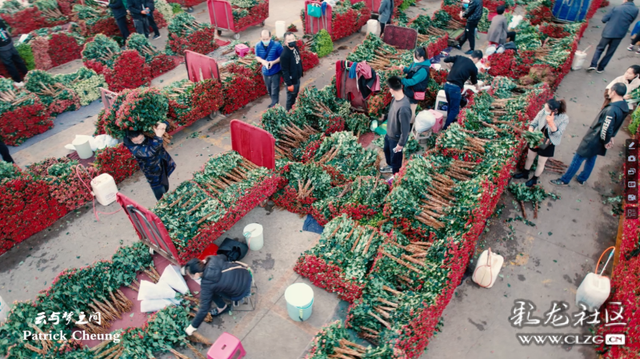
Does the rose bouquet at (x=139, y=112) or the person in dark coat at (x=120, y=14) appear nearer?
the rose bouquet at (x=139, y=112)

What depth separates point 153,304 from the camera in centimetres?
713

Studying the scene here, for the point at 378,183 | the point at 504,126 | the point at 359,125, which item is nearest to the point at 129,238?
the point at 378,183

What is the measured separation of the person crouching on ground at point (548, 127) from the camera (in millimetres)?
8578

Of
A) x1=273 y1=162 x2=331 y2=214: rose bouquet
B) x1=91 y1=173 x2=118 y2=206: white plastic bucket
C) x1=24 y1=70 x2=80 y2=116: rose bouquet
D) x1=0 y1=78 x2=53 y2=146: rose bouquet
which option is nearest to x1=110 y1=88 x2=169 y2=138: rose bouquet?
x1=91 y1=173 x2=118 y2=206: white plastic bucket

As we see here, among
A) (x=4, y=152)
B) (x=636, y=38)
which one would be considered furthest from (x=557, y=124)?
(x=4, y=152)

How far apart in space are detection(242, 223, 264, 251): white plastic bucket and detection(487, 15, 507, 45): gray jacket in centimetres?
1118

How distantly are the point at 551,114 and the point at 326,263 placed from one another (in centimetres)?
583

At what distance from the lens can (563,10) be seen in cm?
1777

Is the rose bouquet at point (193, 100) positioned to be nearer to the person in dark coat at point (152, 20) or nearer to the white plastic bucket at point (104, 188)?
the white plastic bucket at point (104, 188)

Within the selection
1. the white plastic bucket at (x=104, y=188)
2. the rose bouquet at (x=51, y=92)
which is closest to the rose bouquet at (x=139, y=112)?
the white plastic bucket at (x=104, y=188)

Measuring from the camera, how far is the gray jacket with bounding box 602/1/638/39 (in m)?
13.5

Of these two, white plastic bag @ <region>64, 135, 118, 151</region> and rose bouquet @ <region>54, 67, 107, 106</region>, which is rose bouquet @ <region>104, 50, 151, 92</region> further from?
white plastic bag @ <region>64, 135, 118, 151</region>

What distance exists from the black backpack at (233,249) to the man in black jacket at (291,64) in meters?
5.17

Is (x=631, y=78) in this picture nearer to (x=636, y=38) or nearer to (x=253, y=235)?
(x=636, y=38)
